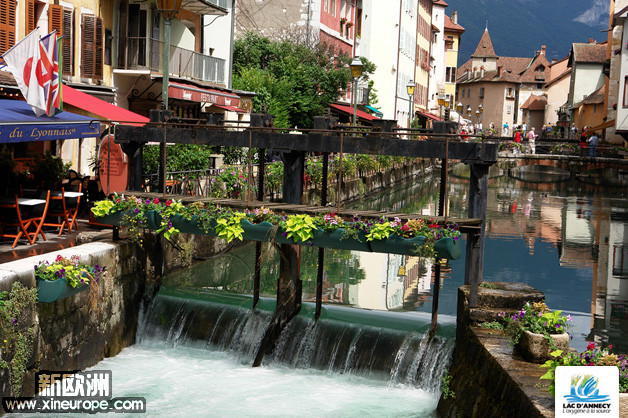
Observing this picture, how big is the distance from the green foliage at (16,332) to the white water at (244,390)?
65.1 inches

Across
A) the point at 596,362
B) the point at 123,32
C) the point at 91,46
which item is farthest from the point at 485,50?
the point at 596,362

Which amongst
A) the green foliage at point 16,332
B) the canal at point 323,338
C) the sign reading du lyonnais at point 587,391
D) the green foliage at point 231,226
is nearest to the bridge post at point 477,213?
the canal at point 323,338

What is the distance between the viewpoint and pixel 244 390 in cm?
1109

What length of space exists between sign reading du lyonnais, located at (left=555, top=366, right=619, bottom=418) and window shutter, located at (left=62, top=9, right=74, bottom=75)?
658 inches

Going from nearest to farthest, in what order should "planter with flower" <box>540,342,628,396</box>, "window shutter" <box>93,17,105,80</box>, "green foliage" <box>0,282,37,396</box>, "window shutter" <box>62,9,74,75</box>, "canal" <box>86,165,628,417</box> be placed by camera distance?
"planter with flower" <box>540,342,628,396</box> < "green foliage" <box>0,282,37,396</box> < "canal" <box>86,165,628,417</box> < "window shutter" <box>62,9,74,75</box> < "window shutter" <box>93,17,105,80</box>

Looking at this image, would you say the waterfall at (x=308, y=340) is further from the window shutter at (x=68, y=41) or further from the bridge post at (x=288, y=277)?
the window shutter at (x=68, y=41)

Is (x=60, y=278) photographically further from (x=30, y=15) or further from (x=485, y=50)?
(x=485, y=50)

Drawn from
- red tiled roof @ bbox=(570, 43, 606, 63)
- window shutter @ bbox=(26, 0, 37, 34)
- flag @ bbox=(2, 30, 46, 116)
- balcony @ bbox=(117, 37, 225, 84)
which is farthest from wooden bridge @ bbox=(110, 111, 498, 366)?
red tiled roof @ bbox=(570, 43, 606, 63)

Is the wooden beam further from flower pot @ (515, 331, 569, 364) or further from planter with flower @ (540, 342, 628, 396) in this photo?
planter with flower @ (540, 342, 628, 396)

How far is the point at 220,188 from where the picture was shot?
19.4 m

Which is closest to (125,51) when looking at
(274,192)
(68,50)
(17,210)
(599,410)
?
(68,50)

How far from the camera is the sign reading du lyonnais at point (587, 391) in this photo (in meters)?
6.46

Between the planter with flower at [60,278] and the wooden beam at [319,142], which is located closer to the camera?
the planter with flower at [60,278]

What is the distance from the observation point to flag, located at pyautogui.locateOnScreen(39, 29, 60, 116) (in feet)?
40.9
